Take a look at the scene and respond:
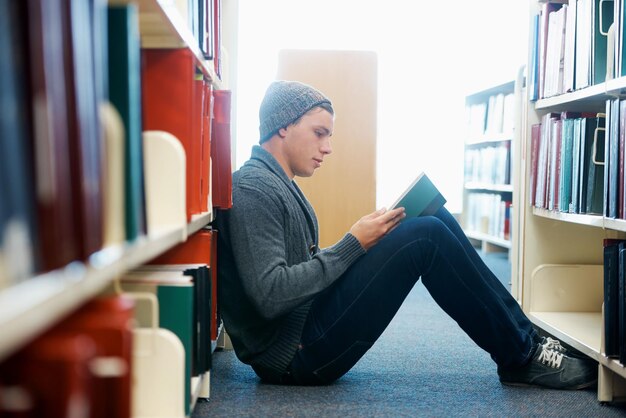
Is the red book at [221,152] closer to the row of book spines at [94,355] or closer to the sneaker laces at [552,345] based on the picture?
the row of book spines at [94,355]

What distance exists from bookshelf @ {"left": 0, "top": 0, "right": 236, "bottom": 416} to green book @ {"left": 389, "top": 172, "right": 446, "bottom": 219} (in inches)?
18.5

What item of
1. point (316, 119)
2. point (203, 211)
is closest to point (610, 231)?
point (316, 119)

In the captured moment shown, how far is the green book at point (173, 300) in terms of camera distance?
1043mm

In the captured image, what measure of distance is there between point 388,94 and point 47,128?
4791 millimetres

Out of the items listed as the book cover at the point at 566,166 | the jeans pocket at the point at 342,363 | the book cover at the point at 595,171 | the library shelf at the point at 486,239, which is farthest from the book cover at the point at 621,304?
the library shelf at the point at 486,239

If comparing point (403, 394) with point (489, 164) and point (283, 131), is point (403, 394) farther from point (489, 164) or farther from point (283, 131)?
point (489, 164)

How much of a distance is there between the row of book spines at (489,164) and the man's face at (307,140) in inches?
118

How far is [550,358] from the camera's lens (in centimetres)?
166

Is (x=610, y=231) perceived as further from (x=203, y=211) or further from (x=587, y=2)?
(x=203, y=211)

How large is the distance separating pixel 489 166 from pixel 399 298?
346 centimetres

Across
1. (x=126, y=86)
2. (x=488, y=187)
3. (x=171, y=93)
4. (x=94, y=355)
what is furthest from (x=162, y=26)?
(x=488, y=187)

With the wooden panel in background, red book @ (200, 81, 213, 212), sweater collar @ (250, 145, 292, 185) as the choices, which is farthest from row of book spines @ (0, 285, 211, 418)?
the wooden panel in background

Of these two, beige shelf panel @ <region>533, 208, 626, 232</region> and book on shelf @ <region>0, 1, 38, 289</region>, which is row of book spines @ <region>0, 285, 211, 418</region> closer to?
book on shelf @ <region>0, 1, 38, 289</region>

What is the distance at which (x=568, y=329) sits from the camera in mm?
1869
